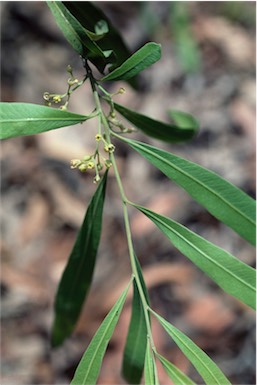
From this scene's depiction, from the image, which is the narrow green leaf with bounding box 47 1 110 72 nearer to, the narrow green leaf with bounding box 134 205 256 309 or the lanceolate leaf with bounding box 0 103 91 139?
the lanceolate leaf with bounding box 0 103 91 139

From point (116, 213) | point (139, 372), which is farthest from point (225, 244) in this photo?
point (139, 372)

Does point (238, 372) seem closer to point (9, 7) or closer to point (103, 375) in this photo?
point (103, 375)

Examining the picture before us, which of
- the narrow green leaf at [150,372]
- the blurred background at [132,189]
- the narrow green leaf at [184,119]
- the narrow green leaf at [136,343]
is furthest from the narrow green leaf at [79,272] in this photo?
the blurred background at [132,189]

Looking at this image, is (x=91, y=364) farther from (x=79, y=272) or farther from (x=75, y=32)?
(x=75, y=32)

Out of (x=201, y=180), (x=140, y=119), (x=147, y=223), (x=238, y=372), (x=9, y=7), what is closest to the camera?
(x=201, y=180)

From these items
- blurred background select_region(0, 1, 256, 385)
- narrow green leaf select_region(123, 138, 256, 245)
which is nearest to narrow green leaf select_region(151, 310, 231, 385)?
narrow green leaf select_region(123, 138, 256, 245)

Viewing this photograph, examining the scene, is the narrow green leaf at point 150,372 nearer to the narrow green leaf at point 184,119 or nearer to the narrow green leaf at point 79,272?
the narrow green leaf at point 79,272

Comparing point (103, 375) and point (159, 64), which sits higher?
point (159, 64)
